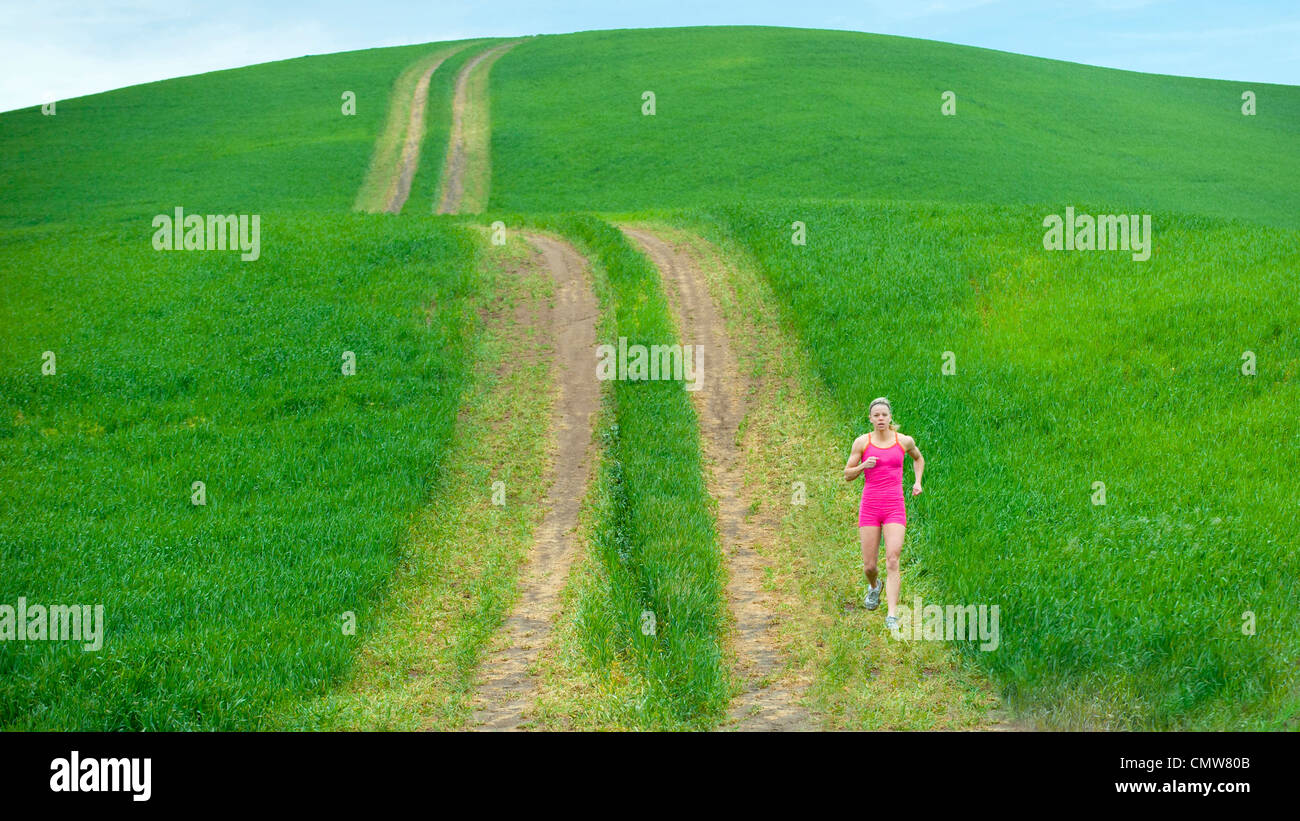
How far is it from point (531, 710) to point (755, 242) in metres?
21.8

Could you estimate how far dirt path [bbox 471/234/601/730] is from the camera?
1010 centimetres

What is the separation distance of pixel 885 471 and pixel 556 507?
6.32 meters

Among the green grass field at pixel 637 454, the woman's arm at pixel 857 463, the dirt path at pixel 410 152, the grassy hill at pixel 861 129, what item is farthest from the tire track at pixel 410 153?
the woman's arm at pixel 857 463

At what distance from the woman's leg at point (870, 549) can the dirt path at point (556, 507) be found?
3856mm

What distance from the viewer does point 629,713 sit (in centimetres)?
920

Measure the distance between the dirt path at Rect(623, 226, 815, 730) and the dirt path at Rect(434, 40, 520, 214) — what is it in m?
22.7

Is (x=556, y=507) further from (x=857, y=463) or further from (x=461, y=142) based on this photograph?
(x=461, y=142)

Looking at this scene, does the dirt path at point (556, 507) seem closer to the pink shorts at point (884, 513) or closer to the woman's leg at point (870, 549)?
the woman's leg at point (870, 549)

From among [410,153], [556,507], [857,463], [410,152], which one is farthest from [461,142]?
[857,463]

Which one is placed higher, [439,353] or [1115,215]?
[1115,215]

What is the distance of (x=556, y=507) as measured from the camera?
50.4ft
